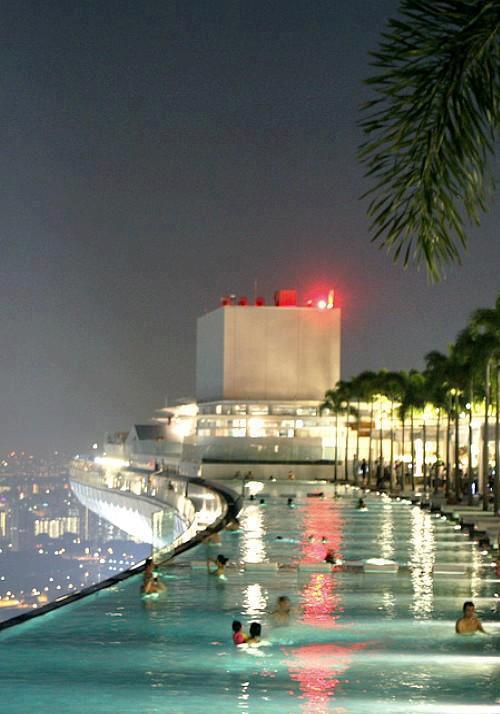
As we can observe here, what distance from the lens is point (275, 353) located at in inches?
6127

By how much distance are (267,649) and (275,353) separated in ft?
444

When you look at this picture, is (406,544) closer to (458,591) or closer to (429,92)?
(458,591)

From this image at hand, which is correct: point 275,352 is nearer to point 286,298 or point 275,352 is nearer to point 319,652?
point 286,298

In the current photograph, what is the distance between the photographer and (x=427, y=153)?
7.73 metres

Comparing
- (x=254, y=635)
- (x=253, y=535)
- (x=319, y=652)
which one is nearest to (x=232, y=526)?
(x=253, y=535)

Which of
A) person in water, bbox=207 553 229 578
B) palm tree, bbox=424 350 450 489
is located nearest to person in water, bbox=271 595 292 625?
person in water, bbox=207 553 229 578

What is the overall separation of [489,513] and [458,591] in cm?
2489

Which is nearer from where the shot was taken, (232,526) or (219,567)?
(219,567)

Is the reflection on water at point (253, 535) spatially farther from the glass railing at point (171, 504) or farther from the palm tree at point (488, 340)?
the palm tree at point (488, 340)

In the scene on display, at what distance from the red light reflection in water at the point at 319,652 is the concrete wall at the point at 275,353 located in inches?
4453

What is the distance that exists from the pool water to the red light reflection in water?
0.03 metres

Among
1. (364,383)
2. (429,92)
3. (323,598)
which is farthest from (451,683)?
(364,383)

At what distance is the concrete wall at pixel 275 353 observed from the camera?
15450 cm

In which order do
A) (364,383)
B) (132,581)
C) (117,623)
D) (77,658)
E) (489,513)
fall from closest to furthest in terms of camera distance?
(77,658)
(117,623)
(132,581)
(489,513)
(364,383)
